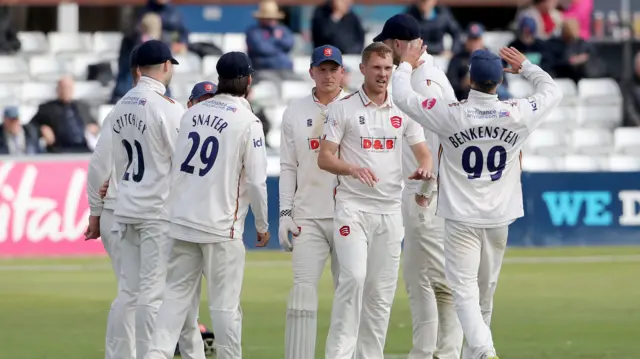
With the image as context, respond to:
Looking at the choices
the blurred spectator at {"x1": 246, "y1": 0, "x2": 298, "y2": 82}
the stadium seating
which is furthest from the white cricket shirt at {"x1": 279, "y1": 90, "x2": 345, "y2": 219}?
the blurred spectator at {"x1": 246, "y1": 0, "x2": 298, "y2": 82}

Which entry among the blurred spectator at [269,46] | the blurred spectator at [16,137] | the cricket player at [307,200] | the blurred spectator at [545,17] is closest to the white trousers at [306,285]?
the cricket player at [307,200]

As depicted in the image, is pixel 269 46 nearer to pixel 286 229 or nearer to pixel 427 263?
pixel 427 263

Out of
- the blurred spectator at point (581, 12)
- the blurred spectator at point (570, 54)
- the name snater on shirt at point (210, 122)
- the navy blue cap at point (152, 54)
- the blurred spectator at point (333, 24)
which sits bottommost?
the name snater on shirt at point (210, 122)

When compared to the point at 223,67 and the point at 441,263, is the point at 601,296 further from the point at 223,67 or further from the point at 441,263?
the point at 223,67

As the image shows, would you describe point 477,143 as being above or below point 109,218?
above

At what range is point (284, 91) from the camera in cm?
2370

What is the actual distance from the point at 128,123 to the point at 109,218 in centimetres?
93

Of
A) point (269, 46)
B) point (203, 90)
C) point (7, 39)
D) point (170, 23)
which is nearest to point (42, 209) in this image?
point (170, 23)

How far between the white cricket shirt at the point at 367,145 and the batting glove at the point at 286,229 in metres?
0.36

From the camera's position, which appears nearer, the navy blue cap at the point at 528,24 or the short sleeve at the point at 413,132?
the short sleeve at the point at 413,132

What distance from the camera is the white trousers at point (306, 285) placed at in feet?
34.1

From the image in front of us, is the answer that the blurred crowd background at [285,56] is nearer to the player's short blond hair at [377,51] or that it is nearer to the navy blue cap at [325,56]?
the navy blue cap at [325,56]

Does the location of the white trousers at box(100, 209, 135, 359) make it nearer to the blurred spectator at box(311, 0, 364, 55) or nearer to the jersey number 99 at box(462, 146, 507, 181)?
the jersey number 99 at box(462, 146, 507, 181)

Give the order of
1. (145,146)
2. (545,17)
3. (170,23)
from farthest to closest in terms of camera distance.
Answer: (545,17), (170,23), (145,146)
